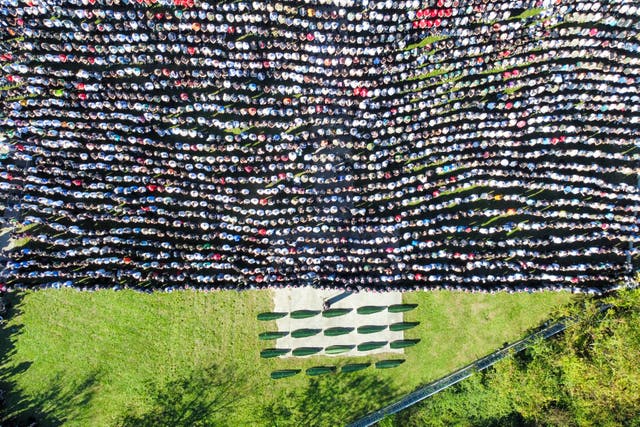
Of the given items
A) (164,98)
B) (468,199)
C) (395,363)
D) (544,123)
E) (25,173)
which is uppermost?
(164,98)

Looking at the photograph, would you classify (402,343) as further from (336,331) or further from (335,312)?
(335,312)

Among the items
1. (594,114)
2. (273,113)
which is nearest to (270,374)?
(273,113)

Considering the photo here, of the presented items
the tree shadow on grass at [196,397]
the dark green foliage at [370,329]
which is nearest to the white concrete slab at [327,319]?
the dark green foliage at [370,329]

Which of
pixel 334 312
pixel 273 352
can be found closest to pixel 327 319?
pixel 334 312

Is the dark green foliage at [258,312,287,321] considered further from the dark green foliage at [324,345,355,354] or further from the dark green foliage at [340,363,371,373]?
the dark green foliage at [340,363,371,373]

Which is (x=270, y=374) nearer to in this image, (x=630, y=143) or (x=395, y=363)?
(x=395, y=363)

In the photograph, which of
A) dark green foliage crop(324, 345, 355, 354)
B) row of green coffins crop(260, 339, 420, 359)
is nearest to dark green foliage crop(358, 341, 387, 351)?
row of green coffins crop(260, 339, 420, 359)

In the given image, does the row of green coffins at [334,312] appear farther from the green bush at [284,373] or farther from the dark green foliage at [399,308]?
the green bush at [284,373]
